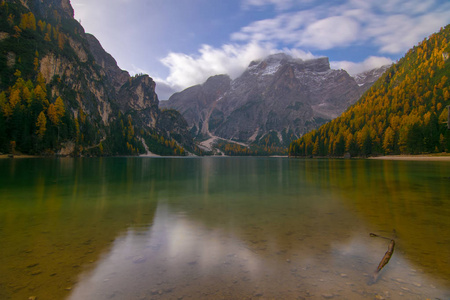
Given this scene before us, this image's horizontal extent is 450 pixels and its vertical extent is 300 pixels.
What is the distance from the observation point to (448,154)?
331ft

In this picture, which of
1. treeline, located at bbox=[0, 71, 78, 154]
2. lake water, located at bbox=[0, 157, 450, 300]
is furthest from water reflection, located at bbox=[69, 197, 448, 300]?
treeline, located at bbox=[0, 71, 78, 154]

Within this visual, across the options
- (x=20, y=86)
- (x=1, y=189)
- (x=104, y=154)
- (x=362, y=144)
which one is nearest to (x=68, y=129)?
(x=20, y=86)

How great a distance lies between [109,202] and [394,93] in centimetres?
21804

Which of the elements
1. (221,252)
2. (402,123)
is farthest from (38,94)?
(402,123)

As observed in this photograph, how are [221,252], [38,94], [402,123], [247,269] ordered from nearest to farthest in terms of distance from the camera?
[247,269]
[221,252]
[38,94]
[402,123]

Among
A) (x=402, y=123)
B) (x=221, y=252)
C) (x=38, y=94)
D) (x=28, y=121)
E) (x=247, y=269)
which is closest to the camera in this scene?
(x=247, y=269)

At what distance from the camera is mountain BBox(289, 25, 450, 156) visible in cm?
11748

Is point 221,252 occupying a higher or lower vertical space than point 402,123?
lower

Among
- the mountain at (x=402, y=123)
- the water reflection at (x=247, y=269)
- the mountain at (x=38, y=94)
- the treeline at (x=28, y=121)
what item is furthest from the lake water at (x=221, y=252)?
the mountain at (x=402, y=123)

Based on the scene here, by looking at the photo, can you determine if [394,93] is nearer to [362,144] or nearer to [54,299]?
[362,144]

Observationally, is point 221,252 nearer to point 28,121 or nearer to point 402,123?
point 28,121

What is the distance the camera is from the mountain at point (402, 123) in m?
117

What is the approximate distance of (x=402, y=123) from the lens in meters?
139

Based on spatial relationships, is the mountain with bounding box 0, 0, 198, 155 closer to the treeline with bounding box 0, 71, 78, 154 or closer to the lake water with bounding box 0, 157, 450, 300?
the treeline with bounding box 0, 71, 78, 154
